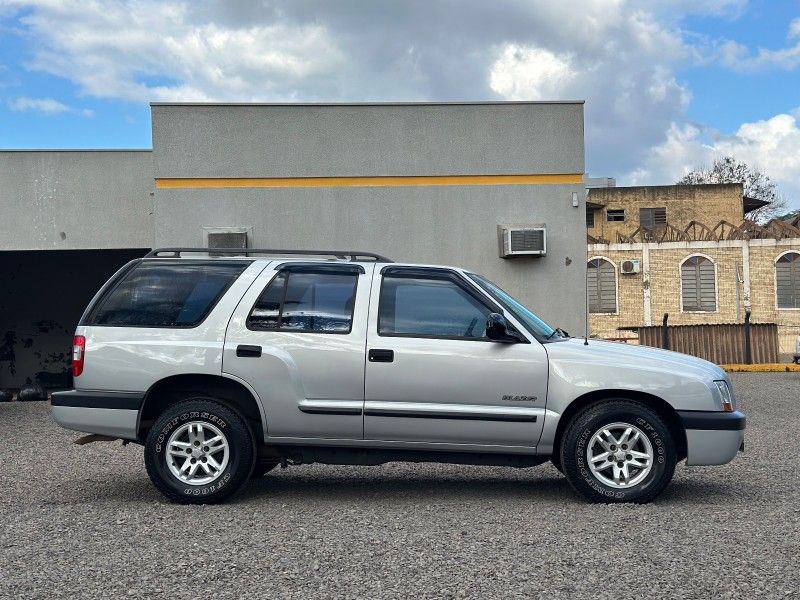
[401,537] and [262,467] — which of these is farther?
[262,467]

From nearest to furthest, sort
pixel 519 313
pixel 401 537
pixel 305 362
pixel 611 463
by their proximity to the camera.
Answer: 1. pixel 401 537
2. pixel 611 463
3. pixel 305 362
4. pixel 519 313

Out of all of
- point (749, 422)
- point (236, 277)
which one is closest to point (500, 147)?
point (749, 422)

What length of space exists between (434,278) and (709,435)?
235 cm

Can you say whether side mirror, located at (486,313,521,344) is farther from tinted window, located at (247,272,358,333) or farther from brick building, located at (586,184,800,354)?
brick building, located at (586,184,800,354)

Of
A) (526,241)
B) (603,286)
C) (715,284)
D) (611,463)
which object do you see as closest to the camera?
(611,463)

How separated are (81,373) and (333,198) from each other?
10.7m

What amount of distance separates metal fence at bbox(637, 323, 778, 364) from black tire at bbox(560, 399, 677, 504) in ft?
67.8

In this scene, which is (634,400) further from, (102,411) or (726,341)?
(726,341)

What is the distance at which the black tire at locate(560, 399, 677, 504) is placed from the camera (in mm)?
7238

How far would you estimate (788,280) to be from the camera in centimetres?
3906

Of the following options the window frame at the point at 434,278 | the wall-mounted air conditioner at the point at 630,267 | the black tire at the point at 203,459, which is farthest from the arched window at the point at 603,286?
the black tire at the point at 203,459

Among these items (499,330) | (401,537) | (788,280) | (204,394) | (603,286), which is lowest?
(401,537)

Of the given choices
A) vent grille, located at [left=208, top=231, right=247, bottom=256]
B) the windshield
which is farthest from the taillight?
vent grille, located at [left=208, top=231, right=247, bottom=256]

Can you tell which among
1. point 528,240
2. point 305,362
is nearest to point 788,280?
point 528,240
